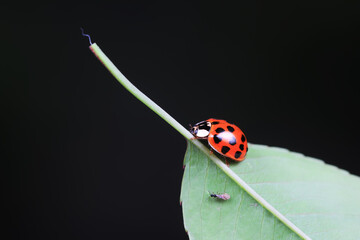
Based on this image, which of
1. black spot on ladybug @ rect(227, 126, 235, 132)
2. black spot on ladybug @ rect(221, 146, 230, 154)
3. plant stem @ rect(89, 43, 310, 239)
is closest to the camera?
plant stem @ rect(89, 43, 310, 239)

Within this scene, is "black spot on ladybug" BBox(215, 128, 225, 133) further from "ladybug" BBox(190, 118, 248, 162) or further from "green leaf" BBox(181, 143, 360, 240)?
"green leaf" BBox(181, 143, 360, 240)

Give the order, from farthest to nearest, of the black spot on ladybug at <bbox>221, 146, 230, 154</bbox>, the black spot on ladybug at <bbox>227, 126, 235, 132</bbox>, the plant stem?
the black spot on ladybug at <bbox>227, 126, 235, 132</bbox> < the black spot on ladybug at <bbox>221, 146, 230, 154</bbox> < the plant stem

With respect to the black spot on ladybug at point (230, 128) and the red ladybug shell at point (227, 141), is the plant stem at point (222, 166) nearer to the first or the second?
the red ladybug shell at point (227, 141)

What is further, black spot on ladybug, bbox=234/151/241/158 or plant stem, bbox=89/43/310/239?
black spot on ladybug, bbox=234/151/241/158

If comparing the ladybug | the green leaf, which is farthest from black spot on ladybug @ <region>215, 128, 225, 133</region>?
the green leaf


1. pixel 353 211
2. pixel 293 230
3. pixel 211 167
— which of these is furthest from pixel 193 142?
pixel 353 211

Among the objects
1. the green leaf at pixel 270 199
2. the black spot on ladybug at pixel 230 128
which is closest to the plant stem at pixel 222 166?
the green leaf at pixel 270 199

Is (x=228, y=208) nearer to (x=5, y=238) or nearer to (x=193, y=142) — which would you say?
(x=193, y=142)
